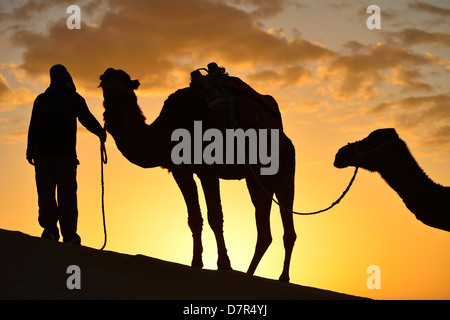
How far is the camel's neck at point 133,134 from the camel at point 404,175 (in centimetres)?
339

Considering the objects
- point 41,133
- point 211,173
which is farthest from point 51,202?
point 211,173

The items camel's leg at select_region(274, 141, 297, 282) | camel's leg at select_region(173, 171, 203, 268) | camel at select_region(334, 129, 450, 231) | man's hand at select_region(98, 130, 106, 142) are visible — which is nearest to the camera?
camel's leg at select_region(173, 171, 203, 268)

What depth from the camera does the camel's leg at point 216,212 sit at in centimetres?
1078

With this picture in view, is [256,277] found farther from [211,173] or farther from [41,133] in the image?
[41,133]

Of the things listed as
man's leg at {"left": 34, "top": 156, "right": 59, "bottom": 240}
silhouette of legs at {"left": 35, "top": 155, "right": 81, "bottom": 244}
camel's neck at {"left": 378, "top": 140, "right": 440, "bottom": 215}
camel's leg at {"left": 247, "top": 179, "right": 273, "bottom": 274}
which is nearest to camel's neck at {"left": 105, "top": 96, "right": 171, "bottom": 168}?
silhouette of legs at {"left": 35, "top": 155, "right": 81, "bottom": 244}

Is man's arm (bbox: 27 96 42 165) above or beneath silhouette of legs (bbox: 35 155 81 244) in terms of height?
above

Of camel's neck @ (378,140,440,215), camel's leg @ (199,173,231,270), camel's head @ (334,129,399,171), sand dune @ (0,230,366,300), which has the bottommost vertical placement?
sand dune @ (0,230,366,300)

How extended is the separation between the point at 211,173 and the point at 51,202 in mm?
2539

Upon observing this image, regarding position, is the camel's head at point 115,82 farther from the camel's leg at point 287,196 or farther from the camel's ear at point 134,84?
the camel's leg at point 287,196

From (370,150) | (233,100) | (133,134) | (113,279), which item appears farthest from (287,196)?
(113,279)

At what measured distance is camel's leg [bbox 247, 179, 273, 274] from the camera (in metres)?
12.1

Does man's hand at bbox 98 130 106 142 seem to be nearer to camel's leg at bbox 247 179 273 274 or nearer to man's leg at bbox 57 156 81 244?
man's leg at bbox 57 156 81 244

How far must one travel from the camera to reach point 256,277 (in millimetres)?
10336

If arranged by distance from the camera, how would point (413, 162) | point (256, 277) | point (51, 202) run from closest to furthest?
point (256, 277)
point (51, 202)
point (413, 162)
